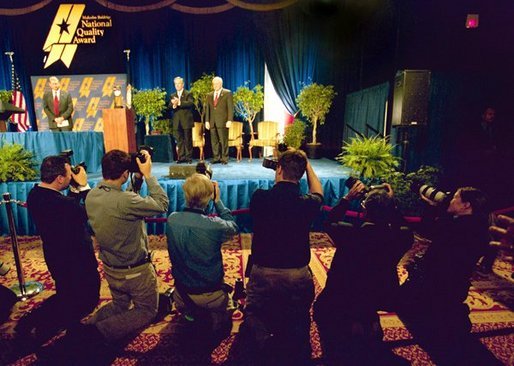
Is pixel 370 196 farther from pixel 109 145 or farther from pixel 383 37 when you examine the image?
pixel 383 37

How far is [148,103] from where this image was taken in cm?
688

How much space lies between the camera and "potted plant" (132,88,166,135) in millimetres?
6867

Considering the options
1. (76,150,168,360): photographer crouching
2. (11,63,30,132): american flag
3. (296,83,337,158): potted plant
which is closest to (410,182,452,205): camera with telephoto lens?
(76,150,168,360): photographer crouching

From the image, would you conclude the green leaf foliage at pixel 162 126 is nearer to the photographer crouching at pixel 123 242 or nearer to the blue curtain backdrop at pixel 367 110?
the blue curtain backdrop at pixel 367 110

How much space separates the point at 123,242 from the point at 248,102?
17.9ft

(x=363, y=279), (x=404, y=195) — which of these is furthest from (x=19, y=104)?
(x=363, y=279)

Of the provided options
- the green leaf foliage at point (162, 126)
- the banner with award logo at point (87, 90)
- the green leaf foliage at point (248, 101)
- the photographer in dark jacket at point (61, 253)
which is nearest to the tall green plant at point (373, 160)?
the photographer in dark jacket at point (61, 253)

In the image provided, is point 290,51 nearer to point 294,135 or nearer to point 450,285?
point 294,135

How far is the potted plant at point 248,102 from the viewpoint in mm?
6902

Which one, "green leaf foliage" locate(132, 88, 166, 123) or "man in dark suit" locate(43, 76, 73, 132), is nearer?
A: "man in dark suit" locate(43, 76, 73, 132)

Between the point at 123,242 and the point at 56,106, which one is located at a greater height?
the point at 56,106

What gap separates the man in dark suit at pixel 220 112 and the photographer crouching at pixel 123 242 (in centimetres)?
356

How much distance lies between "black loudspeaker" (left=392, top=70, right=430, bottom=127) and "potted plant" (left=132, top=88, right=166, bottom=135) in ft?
15.3

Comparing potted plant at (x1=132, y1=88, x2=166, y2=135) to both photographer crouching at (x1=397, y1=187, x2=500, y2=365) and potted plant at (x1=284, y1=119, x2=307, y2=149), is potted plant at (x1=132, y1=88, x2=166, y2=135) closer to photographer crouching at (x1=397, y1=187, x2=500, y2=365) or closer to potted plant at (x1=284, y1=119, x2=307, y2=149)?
potted plant at (x1=284, y1=119, x2=307, y2=149)
